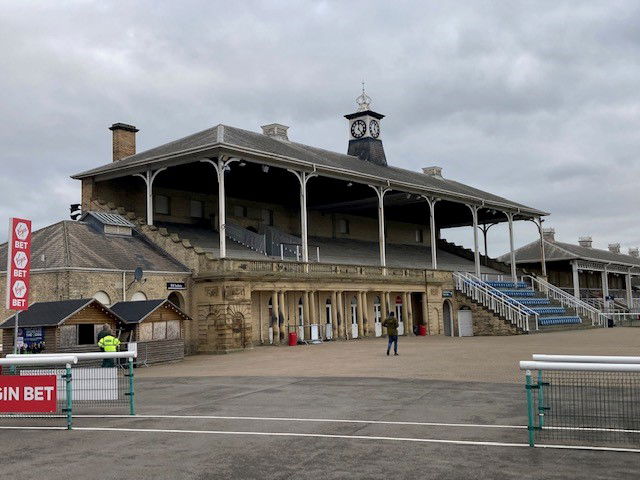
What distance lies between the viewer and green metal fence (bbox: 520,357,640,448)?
29.7 ft

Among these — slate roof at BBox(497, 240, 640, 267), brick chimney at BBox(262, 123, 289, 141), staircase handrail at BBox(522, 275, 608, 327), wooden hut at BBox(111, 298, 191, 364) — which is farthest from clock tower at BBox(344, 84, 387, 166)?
wooden hut at BBox(111, 298, 191, 364)

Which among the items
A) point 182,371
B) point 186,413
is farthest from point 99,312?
point 186,413

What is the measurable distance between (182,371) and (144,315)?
3.47 m

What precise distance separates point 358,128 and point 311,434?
1714 inches

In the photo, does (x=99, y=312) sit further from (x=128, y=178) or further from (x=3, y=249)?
Answer: (x=128, y=178)

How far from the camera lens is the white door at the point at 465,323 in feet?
136

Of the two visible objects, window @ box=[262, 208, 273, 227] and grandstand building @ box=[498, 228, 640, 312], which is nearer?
window @ box=[262, 208, 273, 227]

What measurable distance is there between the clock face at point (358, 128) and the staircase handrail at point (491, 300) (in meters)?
13.0

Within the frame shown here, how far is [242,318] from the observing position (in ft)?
98.3

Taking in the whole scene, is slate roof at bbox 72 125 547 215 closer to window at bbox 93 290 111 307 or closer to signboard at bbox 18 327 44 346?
window at bbox 93 290 111 307

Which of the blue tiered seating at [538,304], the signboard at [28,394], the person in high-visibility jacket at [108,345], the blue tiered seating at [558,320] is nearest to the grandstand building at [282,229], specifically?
the blue tiered seating at [558,320]

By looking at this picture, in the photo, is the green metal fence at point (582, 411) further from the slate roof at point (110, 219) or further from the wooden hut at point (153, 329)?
the slate roof at point (110, 219)

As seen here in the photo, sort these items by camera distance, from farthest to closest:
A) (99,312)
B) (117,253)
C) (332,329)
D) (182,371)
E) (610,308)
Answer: (610,308)
(332,329)
(117,253)
(99,312)
(182,371)

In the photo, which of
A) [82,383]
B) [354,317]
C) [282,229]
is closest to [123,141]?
[282,229]
